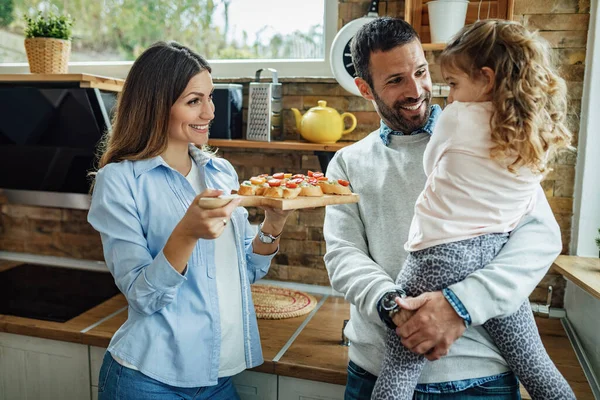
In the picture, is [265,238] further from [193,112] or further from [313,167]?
[313,167]

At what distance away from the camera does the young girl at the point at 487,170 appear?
44.4 inches

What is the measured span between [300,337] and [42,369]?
0.95m

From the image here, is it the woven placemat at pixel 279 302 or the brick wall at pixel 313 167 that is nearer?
the brick wall at pixel 313 167

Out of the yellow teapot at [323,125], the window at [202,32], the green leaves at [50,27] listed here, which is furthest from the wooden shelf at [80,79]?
the yellow teapot at [323,125]

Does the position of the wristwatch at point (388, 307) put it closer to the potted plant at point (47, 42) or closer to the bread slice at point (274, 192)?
the bread slice at point (274, 192)

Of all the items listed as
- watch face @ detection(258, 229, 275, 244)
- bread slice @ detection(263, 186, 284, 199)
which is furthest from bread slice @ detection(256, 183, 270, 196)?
watch face @ detection(258, 229, 275, 244)

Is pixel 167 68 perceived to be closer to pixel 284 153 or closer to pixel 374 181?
pixel 374 181

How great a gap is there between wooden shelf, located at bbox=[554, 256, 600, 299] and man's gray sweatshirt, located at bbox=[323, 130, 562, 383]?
0.37 metres

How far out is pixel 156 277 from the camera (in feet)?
4.22

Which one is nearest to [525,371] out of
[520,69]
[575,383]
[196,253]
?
[575,383]

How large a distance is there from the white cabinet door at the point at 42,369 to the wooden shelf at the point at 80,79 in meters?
0.97

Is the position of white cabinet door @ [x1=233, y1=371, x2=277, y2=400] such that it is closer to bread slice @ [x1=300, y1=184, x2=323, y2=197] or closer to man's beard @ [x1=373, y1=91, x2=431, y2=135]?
bread slice @ [x1=300, y1=184, x2=323, y2=197]

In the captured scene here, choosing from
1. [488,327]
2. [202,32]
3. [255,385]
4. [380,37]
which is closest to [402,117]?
[380,37]

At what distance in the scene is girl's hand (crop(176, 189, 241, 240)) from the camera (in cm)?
119
